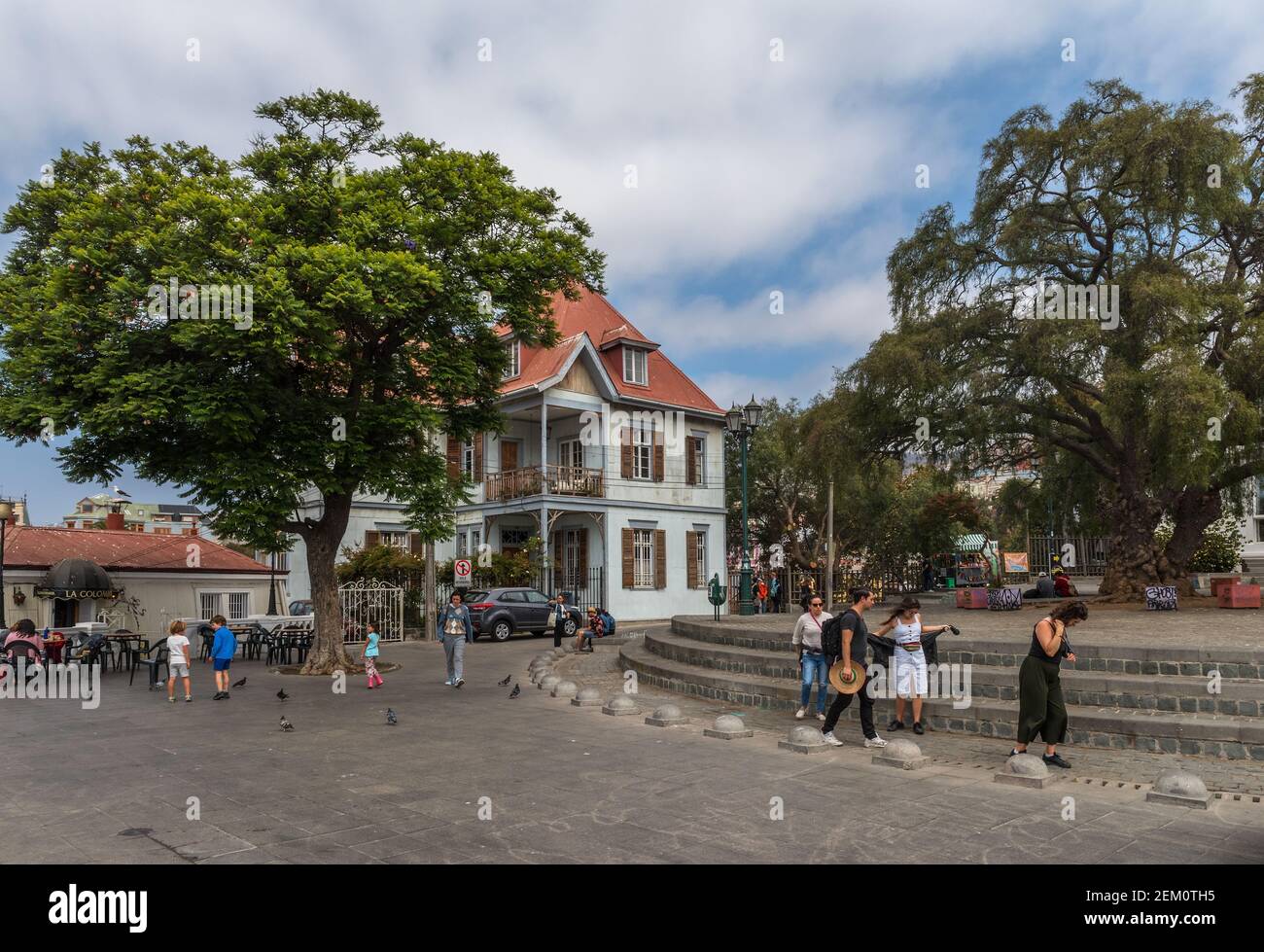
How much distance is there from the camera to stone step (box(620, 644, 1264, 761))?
29.6 ft

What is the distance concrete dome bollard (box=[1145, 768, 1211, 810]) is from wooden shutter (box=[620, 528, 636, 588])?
24.8 m

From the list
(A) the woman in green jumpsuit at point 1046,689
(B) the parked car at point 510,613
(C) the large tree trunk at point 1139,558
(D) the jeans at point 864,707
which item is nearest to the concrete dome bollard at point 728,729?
(D) the jeans at point 864,707

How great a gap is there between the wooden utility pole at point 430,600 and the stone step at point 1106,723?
564 inches

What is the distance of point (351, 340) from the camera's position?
1728cm

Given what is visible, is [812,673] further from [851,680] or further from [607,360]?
[607,360]

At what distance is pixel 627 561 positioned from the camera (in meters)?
31.8

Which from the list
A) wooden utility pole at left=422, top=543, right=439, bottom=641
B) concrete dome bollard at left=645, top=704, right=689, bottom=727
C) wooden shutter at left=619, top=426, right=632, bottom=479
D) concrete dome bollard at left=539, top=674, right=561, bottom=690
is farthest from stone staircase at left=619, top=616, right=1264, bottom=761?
wooden shutter at left=619, top=426, right=632, bottom=479

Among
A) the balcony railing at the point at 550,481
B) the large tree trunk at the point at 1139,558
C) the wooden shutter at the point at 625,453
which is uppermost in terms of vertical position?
the wooden shutter at the point at 625,453

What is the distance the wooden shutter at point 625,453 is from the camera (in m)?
32.5

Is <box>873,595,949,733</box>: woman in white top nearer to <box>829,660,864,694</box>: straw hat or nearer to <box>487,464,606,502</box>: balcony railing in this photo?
<box>829,660,864,694</box>: straw hat

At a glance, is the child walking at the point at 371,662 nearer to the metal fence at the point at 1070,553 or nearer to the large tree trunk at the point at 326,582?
the large tree trunk at the point at 326,582
